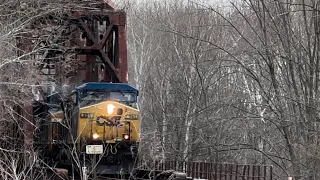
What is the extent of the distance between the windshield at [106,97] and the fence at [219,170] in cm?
208

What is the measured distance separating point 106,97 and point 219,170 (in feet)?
20.5

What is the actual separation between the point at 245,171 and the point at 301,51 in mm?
6532

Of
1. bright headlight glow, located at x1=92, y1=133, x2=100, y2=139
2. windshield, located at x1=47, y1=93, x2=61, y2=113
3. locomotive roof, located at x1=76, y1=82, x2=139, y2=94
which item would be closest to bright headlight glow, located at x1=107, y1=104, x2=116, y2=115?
locomotive roof, located at x1=76, y1=82, x2=139, y2=94

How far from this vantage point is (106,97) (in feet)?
58.8

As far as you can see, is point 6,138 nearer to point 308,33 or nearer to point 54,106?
point 54,106

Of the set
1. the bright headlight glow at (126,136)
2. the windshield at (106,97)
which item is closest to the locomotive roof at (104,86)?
the windshield at (106,97)

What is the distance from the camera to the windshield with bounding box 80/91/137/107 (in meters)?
17.7

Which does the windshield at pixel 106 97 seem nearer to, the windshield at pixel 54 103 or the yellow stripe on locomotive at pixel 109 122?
the yellow stripe on locomotive at pixel 109 122

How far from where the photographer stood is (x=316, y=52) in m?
13.8

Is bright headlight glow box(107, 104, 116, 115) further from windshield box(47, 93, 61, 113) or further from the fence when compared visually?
windshield box(47, 93, 61, 113)

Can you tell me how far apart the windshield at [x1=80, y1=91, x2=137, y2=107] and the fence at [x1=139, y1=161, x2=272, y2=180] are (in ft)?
6.83

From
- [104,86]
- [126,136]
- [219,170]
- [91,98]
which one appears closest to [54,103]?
[91,98]

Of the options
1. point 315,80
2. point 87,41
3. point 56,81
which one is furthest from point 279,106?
point 87,41

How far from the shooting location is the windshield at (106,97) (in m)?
17.7
